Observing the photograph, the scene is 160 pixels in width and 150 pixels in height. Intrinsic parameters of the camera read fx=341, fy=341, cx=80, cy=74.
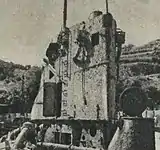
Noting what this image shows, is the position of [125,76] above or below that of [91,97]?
above

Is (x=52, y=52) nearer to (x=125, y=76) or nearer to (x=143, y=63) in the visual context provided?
(x=125, y=76)

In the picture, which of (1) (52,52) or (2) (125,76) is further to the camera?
(2) (125,76)

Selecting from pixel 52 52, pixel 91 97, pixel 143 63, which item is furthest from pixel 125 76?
pixel 91 97

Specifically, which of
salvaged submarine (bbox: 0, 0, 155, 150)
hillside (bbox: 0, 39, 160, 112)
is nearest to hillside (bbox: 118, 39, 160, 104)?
hillside (bbox: 0, 39, 160, 112)

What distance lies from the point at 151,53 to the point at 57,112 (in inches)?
2158

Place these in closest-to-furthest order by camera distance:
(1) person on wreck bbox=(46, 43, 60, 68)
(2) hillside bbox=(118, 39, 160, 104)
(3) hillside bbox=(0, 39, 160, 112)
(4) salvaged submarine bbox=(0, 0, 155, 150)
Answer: (4) salvaged submarine bbox=(0, 0, 155, 150) → (1) person on wreck bbox=(46, 43, 60, 68) → (3) hillside bbox=(0, 39, 160, 112) → (2) hillside bbox=(118, 39, 160, 104)

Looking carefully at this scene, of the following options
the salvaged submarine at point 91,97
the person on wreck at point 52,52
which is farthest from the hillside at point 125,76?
the salvaged submarine at point 91,97

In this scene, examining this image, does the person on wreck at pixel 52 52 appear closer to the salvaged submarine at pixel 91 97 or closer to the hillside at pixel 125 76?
the salvaged submarine at pixel 91 97

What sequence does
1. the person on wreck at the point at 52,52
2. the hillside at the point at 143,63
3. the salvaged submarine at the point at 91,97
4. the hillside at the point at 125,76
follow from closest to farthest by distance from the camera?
the salvaged submarine at the point at 91,97 → the person on wreck at the point at 52,52 → the hillside at the point at 125,76 → the hillside at the point at 143,63

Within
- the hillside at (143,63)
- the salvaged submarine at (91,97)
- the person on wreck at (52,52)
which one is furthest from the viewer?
the hillside at (143,63)

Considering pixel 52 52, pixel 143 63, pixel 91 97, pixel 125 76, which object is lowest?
pixel 91 97

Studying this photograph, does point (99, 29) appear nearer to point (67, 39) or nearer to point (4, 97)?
point (67, 39)

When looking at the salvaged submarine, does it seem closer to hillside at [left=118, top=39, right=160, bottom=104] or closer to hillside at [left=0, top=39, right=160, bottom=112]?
hillside at [left=0, top=39, right=160, bottom=112]

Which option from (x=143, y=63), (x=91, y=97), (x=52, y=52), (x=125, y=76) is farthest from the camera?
(x=143, y=63)
